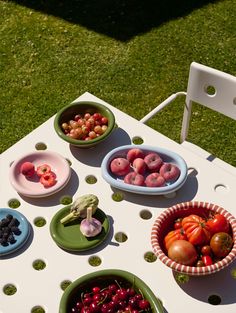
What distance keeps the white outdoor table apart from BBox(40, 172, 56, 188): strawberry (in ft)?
0.15

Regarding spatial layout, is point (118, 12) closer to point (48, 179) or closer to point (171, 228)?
point (48, 179)

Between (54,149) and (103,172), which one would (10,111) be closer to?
(54,149)

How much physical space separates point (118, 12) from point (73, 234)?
9.62ft

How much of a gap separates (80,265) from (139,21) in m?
2.91

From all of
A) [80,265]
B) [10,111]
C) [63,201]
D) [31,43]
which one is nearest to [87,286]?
[80,265]

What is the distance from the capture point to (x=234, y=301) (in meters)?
1.71

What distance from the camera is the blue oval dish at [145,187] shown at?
1964 mm

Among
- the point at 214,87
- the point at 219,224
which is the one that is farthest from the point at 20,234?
the point at 214,87

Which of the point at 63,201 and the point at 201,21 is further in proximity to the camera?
the point at 201,21

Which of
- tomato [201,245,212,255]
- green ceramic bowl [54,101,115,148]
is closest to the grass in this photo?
green ceramic bowl [54,101,115,148]

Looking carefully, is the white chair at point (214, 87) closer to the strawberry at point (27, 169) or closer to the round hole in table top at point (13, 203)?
the strawberry at point (27, 169)

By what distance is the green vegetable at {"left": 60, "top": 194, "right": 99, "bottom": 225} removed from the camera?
189 centimetres

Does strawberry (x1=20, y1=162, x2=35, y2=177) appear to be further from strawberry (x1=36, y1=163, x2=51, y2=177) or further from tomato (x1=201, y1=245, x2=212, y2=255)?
tomato (x1=201, y1=245, x2=212, y2=255)

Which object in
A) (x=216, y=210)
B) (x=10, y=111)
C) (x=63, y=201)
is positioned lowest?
(x=10, y=111)
